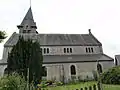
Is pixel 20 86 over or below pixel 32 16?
below

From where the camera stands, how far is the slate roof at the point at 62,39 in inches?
1256

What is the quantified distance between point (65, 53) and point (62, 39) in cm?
378

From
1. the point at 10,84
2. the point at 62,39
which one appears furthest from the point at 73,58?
the point at 10,84

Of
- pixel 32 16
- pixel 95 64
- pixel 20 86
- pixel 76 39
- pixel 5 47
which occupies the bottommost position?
pixel 20 86

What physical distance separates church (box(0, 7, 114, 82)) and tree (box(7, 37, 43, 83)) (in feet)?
23.0

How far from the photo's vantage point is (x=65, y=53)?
32.0 m

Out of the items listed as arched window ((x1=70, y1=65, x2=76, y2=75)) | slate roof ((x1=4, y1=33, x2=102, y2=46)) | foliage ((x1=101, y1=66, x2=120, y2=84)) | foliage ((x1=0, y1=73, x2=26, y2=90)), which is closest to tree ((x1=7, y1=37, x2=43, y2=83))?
foliage ((x1=0, y1=73, x2=26, y2=90))

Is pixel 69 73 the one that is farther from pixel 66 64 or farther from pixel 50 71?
pixel 50 71

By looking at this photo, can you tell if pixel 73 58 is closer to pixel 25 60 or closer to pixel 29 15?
pixel 25 60

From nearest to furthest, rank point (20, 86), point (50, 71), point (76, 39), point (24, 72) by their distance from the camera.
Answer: point (20, 86), point (24, 72), point (50, 71), point (76, 39)

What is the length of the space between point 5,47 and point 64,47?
41.1 feet

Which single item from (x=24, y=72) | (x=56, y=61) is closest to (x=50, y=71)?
(x=56, y=61)

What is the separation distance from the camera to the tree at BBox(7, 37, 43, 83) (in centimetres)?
1866

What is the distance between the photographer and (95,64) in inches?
1143
